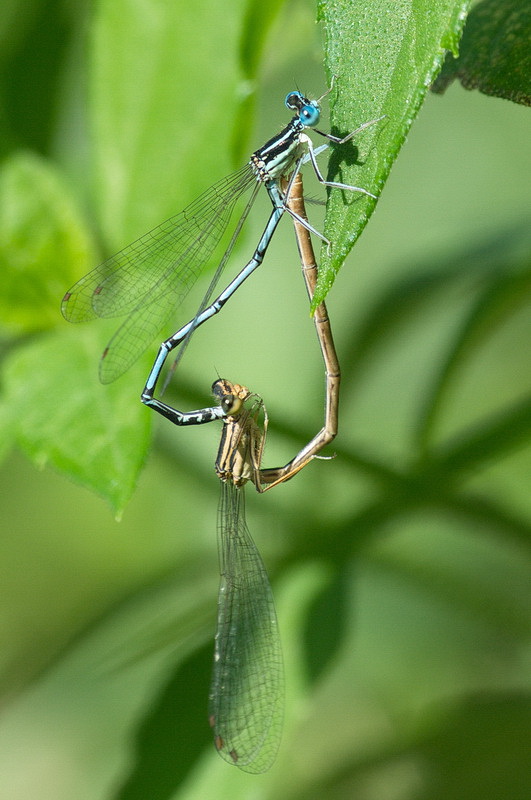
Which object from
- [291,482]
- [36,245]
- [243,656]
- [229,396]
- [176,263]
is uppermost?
[36,245]

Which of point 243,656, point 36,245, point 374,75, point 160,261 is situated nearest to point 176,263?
point 160,261

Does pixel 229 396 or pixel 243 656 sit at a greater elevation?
pixel 229 396

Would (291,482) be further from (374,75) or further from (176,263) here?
(374,75)

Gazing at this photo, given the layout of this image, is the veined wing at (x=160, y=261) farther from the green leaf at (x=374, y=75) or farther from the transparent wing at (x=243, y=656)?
the green leaf at (x=374, y=75)

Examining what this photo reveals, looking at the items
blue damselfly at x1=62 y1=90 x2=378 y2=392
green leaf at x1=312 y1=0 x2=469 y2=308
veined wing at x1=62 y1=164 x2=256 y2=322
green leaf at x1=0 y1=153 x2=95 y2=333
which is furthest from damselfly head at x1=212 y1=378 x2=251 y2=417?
green leaf at x1=312 y1=0 x2=469 y2=308

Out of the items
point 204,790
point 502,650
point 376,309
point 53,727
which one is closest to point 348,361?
point 376,309

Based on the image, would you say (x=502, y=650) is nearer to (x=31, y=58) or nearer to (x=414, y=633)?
(x=414, y=633)

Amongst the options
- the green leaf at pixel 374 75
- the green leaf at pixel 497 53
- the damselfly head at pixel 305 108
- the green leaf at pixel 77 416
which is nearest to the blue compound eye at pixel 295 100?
the damselfly head at pixel 305 108
